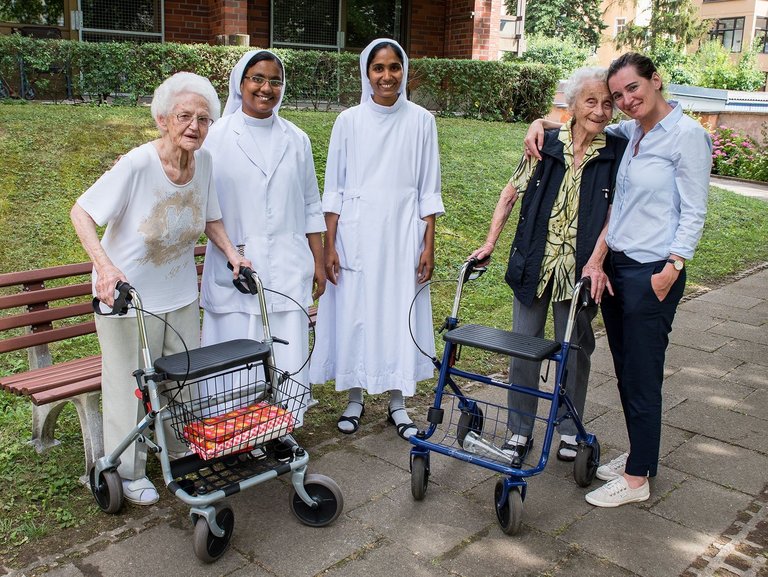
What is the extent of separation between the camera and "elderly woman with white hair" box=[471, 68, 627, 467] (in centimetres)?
365

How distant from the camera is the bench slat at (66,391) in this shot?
11.5 feet

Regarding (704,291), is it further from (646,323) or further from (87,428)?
(87,428)

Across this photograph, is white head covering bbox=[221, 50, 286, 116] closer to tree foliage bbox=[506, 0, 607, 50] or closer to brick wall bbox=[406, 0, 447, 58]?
brick wall bbox=[406, 0, 447, 58]

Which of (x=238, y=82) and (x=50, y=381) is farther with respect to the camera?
(x=238, y=82)

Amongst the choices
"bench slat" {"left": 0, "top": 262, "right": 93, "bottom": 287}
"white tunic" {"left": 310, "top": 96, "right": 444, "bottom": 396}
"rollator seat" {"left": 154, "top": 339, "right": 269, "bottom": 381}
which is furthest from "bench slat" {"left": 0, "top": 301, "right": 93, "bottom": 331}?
"white tunic" {"left": 310, "top": 96, "right": 444, "bottom": 396}

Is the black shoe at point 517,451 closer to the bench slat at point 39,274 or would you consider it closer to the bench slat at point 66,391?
the bench slat at point 66,391

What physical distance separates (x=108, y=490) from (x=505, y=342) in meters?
1.87

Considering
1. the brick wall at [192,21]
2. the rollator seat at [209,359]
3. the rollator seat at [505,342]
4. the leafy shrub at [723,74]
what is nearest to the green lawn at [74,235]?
the rollator seat at [209,359]

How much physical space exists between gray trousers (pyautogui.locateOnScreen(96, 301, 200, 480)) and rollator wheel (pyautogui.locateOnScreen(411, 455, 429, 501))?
1143 mm

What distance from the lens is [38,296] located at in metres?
4.07

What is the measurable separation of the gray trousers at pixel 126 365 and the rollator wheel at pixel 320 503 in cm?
68

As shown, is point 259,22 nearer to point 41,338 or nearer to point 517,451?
point 41,338

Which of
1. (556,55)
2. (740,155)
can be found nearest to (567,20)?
(556,55)

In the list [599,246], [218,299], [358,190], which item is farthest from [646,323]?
[218,299]
